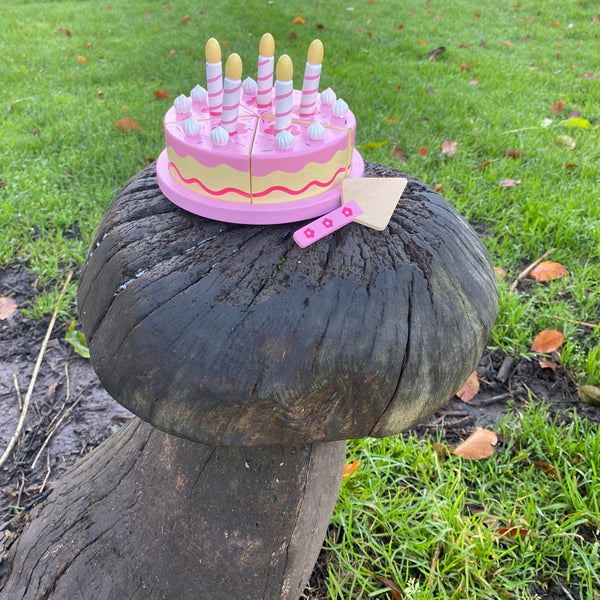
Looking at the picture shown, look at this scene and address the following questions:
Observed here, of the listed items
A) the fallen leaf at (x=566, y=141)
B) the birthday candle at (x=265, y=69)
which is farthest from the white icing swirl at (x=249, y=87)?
the fallen leaf at (x=566, y=141)

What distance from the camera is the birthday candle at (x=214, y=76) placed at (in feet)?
3.81

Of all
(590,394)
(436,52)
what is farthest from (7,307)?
(436,52)

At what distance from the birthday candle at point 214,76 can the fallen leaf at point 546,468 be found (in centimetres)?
158

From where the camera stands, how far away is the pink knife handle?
3.64 feet

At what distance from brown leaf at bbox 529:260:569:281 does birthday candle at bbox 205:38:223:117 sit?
202cm

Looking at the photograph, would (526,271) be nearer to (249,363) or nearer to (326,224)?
(326,224)

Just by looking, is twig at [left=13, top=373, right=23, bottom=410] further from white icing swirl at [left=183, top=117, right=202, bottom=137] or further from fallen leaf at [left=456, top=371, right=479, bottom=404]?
fallen leaf at [left=456, top=371, right=479, bottom=404]

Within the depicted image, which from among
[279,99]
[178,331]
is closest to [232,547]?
[178,331]

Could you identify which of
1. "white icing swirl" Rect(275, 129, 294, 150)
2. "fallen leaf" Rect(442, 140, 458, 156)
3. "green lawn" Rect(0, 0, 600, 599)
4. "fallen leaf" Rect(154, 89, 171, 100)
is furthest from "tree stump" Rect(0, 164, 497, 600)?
"fallen leaf" Rect(154, 89, 171, 100)

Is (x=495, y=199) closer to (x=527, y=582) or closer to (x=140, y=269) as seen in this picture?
(x=527, y=582)

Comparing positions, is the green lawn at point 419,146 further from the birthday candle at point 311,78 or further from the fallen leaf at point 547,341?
the birthday candle at point 311,78

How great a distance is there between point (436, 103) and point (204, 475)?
367 cm

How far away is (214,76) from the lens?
1188mm

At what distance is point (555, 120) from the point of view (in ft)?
13.5
